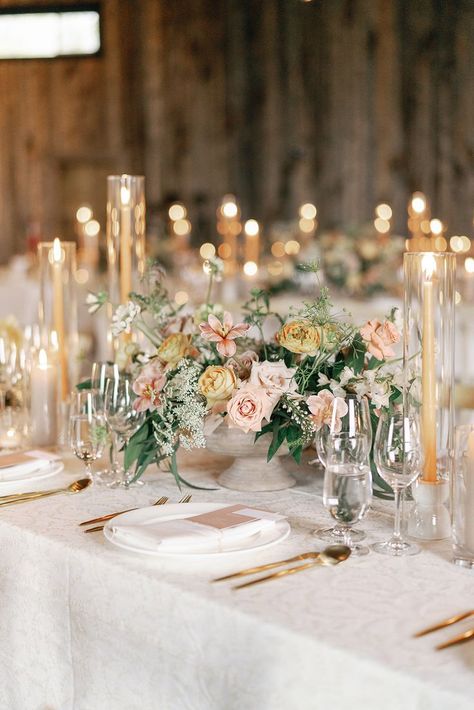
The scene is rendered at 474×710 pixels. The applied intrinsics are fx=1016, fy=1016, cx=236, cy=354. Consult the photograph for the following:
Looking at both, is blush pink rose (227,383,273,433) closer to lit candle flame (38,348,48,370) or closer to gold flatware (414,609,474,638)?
gold flatware (414,609,474,638)

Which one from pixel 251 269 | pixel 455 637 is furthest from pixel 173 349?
pixel 251 269

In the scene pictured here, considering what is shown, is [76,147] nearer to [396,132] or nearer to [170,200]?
[170,200]

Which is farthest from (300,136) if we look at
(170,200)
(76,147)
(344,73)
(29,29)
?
(29,29)

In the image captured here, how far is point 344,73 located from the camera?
9094 mm

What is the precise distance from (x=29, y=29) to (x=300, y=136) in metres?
3.08

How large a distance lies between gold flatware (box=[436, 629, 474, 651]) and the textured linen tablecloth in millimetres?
13

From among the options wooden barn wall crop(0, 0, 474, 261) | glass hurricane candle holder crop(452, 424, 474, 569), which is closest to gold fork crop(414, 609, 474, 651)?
glass hurricane candle holder crop(452, 424, 474, 569)

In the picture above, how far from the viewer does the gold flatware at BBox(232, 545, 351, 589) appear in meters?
1.58

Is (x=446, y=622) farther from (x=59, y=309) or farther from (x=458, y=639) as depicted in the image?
(x=59, y=309)

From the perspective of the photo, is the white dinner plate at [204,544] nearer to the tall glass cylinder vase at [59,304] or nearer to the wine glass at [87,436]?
the wine glass at [87,436]

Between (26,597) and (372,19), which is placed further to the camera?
(372,19)

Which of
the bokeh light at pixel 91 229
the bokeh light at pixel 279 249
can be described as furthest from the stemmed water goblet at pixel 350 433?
the bokeh light at pixel 279 249

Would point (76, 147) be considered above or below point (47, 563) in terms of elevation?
above

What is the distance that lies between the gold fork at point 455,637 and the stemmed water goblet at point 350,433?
348mm
